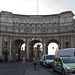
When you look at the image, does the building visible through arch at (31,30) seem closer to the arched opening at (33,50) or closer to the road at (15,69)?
the arched opening at (33,50)

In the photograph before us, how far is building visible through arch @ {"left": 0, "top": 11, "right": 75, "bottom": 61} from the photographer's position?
5944 centimetres

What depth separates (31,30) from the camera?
6309 cm

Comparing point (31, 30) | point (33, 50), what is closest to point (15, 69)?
point (31, 30)

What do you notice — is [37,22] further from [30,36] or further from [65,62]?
[65,62]

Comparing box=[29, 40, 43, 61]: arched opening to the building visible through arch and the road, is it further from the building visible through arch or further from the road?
the road

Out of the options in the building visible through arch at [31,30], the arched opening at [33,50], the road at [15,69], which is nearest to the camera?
the road at [15,69]

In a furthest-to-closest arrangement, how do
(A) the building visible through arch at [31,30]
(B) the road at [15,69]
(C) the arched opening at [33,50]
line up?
(C) the arched opening at [33,50] < (A) the building visible through arch at [31,30] < (B) the road at [15,69]

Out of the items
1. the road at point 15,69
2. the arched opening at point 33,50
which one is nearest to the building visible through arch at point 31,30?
the arched opening at point 33,50

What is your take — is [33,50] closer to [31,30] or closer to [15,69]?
[31,30]

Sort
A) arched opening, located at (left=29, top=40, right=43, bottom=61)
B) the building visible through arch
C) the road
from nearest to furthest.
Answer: the road → the building visible through arch → arched opening, located at (left=29, top=40, right=43, bottom=61)

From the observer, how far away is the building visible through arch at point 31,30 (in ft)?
195

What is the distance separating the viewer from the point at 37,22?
64.4 m

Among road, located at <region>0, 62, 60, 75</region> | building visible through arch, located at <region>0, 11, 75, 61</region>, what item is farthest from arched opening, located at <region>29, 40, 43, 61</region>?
road, located at <region>0, 62, 60, 75</region>

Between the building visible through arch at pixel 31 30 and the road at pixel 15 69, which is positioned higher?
the building visible through arch at pixel 31 30
